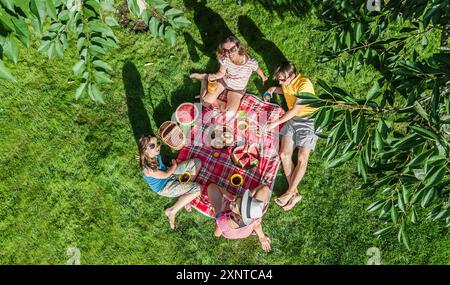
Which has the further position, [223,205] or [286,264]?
[286,264]

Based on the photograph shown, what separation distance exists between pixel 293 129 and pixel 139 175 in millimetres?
2003

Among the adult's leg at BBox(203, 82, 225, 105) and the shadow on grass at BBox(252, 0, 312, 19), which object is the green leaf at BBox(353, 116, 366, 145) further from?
the shadow on grass at BBox(252, 0, 312, 19)

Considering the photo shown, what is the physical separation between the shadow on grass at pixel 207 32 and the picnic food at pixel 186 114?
1.96 feet

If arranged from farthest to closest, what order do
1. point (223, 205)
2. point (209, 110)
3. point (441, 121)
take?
point (209, 110) → point (223, 205) → point (441, 121)

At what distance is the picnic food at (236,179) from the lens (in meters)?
5.65

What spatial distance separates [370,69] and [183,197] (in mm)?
2881

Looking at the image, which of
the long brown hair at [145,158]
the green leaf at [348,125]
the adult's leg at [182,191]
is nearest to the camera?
the green leaf at [348,125]

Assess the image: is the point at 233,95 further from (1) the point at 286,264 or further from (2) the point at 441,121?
(2) the point at 441,121

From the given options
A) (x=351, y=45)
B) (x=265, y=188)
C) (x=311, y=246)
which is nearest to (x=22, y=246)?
(x=265, y=188)

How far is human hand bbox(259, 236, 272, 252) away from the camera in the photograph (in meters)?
5.79

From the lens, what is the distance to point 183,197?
18.4 feet

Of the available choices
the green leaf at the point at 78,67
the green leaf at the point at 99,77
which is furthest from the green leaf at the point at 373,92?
the green leaf at the point at 78,67

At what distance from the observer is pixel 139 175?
5863mm

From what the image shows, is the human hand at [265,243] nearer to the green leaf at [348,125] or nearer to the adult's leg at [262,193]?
the adult's leg at [262,193]
